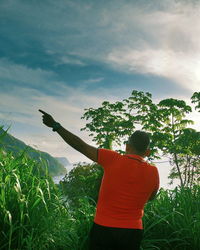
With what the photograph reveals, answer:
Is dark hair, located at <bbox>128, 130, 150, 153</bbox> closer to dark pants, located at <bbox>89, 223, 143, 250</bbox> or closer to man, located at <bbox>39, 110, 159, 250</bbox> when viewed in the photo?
man, located at <bbox>39, 110, 159, 250</bbox>

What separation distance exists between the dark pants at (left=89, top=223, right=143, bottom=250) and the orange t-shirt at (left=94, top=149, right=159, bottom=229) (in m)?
0.05

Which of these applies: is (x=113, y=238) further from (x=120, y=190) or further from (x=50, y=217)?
(x=50, y=217)

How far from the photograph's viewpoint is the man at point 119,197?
2.62 metres

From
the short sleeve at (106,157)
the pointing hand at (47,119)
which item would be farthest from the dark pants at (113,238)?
the pointing hand at (47,119)

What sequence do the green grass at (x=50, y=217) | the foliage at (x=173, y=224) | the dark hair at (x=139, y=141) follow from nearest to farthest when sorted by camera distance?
the dark hair at (x=139, y=141) < the green grass at (x=50, y=217) < the foliage at (x=173, y=224)

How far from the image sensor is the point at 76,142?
109 inches

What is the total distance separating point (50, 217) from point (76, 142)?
121cm

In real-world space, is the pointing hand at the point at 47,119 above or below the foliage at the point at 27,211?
above

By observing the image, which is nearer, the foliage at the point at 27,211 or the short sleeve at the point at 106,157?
the short sleeve at the point at 106,157

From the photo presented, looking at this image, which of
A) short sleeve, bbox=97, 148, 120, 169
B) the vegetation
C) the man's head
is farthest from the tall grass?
the man's head

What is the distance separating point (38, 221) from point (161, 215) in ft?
6.36

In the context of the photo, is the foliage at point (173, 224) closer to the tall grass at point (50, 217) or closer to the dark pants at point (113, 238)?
the tall grass at point (50, 217)

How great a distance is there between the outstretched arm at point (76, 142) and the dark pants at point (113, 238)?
623 mm

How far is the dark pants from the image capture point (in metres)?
2.63
